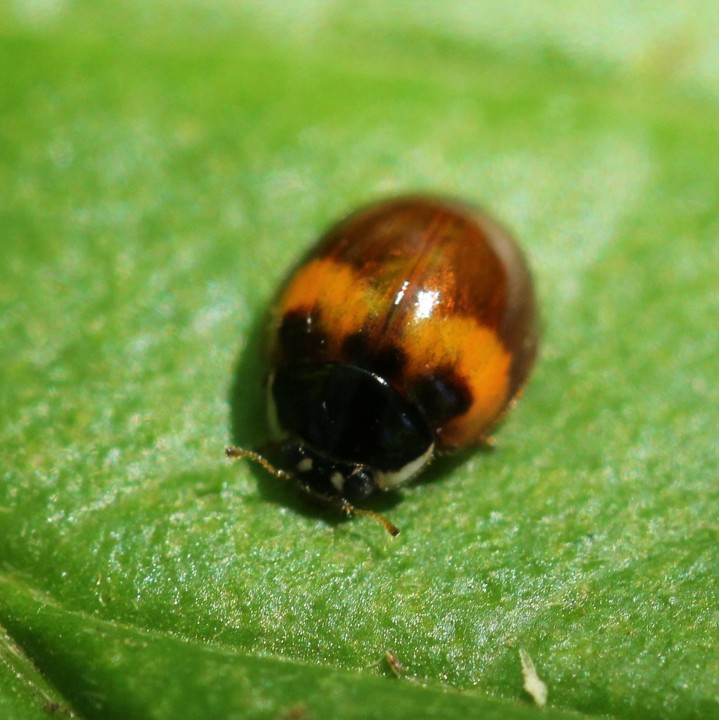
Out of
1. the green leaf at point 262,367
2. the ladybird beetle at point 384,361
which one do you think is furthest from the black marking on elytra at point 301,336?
the green leaf at point 262,367

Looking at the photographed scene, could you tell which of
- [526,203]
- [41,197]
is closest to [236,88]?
[41,197]

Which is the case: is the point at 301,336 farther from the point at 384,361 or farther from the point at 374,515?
the point at 374,515

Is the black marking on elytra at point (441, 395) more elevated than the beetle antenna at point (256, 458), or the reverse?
the black marking on elytra at point (441, 395)

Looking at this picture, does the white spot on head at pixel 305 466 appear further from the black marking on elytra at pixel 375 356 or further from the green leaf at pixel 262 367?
the black marking on elytra at pixel 375 356

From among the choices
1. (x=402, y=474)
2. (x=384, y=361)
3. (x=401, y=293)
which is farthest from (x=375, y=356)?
(x=402, y=474)

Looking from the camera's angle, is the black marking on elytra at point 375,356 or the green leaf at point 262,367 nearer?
the green leaf at point 262,367

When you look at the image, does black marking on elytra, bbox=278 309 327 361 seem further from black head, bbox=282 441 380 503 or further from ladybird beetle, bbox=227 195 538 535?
black head, bbox=282 441 380 503

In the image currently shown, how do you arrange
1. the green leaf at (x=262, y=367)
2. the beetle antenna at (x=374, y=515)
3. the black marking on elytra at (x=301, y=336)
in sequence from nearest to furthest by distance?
1. the green leaf at (x=262, y=367)
2. the beetle antenna at (x=374, y=515)
3. the black marking on elytra at (x=301, y=336)

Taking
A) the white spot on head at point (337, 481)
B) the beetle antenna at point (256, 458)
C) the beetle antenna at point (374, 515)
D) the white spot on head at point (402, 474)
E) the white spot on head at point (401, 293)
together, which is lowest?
the beetle antenna at point (374, 515)
